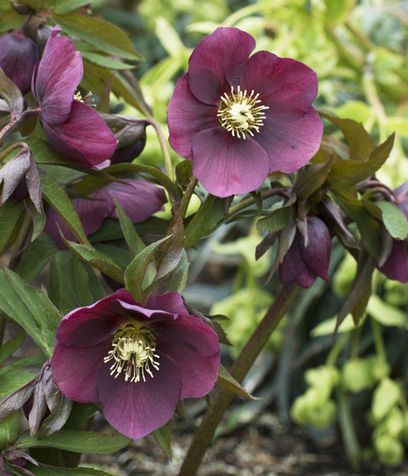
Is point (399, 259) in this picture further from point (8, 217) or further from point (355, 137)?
point (8, 217)

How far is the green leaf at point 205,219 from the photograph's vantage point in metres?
0.77

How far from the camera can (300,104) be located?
2.60ft

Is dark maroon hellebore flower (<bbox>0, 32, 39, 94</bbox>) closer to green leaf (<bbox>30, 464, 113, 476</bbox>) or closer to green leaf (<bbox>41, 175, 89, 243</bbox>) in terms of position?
green leaf (<bbox>41, 175, 89, 243</bbox>)

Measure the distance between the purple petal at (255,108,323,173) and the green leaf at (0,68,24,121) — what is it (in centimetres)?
19

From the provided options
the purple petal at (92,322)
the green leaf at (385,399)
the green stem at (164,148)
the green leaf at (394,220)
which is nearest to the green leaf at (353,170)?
the green leaf at (394,220)

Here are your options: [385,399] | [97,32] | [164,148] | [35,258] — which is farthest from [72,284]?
[385,399]

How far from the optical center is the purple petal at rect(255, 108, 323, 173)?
2.55ft

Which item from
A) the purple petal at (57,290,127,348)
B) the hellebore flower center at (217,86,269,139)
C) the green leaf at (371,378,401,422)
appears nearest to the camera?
the purple petal at (57,290,127,348)

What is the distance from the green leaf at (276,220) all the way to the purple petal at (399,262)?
119 millimetres

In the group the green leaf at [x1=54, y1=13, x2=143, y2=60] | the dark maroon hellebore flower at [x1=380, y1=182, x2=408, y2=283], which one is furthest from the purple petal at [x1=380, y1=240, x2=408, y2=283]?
the green leaf at [x1=54, y1=13, x2=143, y2=60]

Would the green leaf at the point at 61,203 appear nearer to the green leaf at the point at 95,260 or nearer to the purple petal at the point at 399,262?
the green leaf at the point at 95,260

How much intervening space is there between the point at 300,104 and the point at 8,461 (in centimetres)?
36

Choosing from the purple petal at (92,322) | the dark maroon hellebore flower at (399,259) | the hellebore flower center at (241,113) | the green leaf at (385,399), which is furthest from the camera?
the green leaf at (385,399)

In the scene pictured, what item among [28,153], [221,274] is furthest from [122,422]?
[221,274]
